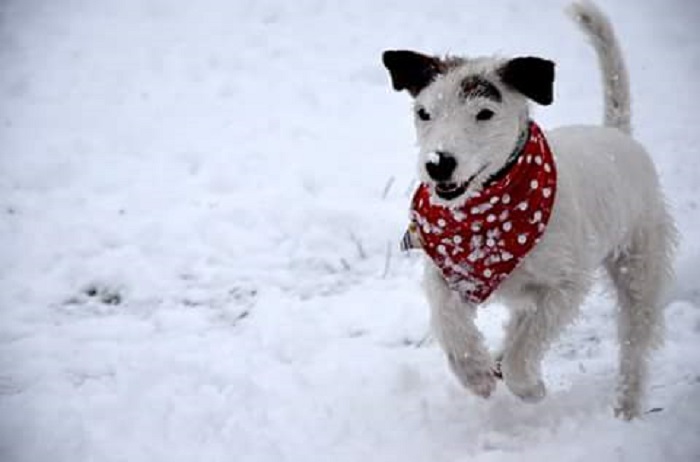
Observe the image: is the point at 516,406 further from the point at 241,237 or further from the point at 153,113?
the point at 153,113

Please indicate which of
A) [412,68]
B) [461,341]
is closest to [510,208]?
[461,341]

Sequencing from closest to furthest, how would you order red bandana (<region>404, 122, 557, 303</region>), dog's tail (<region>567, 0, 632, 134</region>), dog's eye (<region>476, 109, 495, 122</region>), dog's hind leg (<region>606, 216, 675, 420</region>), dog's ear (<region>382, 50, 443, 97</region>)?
dog's eye (<region>476, 109, 495, 122</region>), red bandana (<region>404, 122, 557, 303</region>), dog's ear (<region>382, 50, 443, 97</region>), dog's hind leg (<region>606, 216, 675, 420</region>), dog's tail (<region>567, 0, 632, 134</region>)

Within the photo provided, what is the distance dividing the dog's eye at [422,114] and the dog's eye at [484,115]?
253 mm

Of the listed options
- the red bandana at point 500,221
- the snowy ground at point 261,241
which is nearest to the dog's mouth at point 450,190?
the red bandana at point 500,221

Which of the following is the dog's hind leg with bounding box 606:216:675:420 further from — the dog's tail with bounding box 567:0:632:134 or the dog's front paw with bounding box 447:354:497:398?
the dog's front paw with bounding box 447:354:497:398

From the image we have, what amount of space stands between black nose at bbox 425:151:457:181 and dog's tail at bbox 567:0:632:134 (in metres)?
1.90

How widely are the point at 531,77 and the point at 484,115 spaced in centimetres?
31

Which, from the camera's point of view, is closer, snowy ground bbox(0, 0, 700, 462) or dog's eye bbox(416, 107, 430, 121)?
dog's eye bbox(416, 107, 430, 121)

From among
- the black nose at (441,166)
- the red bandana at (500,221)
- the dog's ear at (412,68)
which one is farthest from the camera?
the dog's ear at (412,68)

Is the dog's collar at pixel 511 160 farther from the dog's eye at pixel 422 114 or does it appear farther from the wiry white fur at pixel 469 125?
the dog's eye at pixel 422 114

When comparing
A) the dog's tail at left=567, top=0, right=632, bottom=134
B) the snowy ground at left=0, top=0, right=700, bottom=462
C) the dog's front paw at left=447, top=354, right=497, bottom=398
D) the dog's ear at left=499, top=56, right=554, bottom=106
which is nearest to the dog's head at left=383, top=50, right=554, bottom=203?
the dog's ear at left=499, top=56, right=554, bottom=106

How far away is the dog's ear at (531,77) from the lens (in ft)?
10.9

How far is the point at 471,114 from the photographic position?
329 cm

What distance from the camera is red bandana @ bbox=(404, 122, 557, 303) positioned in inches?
134
